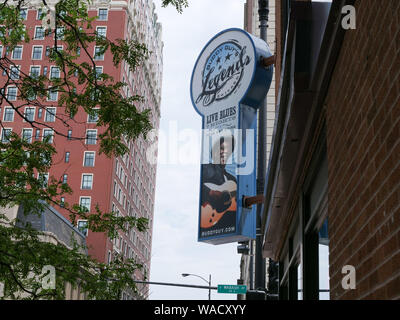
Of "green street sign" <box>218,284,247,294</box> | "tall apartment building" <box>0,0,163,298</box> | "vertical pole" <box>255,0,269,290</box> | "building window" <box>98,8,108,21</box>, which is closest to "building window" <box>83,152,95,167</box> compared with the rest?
"tall apartment building" <box>0,0,163,298</box>

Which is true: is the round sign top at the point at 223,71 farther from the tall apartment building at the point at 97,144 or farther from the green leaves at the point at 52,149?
the tall apartment building at the point at 97,144

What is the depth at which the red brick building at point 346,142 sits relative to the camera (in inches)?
109

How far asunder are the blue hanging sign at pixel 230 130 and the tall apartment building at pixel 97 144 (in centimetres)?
3987

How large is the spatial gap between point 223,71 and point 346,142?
13.4 m

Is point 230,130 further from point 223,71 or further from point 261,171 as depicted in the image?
point 261,171

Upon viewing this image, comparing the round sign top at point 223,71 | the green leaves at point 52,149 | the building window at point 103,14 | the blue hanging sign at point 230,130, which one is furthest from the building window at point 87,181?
the green leaves at point 52,149

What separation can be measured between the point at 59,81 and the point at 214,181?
878 cm

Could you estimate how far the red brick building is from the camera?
9.11ft

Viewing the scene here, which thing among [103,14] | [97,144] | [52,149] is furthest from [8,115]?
[52,149]

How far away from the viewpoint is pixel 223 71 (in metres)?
16.9

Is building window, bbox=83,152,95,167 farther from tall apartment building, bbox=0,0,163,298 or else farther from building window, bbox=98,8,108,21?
building window, bbox=98,8,108,21

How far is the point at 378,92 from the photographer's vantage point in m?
3.00

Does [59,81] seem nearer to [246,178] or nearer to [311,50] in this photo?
[311,50]
